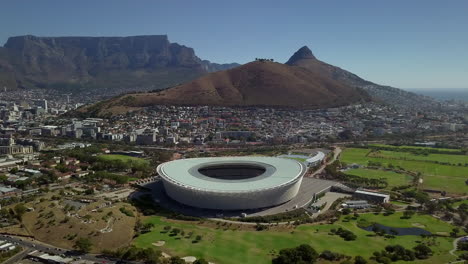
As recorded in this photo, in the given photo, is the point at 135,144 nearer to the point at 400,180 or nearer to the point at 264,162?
the point at 264,162

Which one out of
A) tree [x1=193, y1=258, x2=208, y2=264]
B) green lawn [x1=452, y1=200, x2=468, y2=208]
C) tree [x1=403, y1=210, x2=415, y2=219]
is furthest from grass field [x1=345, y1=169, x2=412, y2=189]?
A: tree [x1=193, y1=258, x2=208, y2=264]

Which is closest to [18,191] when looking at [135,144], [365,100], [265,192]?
[265,192]

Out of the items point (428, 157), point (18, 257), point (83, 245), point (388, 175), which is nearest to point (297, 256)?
point (83, 245)

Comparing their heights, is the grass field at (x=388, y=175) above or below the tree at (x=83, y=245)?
above

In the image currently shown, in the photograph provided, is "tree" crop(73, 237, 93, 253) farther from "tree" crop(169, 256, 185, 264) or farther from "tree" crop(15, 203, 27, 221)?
"tree" crop(15, 203, 27, 221)

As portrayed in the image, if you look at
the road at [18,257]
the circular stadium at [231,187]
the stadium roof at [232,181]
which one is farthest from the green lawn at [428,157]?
the road at [18,257]

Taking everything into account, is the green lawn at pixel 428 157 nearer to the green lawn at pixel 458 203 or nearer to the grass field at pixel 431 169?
the grass field at pixel 431 169

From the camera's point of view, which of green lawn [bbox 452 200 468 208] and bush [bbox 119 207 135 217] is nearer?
bush [bbox 119 207 135 217]
